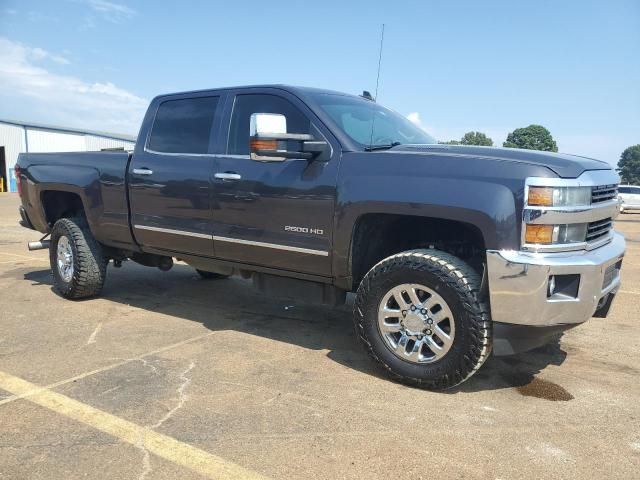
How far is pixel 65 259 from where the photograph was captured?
5836mm

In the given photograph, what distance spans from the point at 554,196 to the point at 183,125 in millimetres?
3215

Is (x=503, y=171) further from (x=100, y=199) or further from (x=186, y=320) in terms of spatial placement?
(x=100, y=199)

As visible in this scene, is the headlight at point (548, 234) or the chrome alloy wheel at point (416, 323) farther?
the chrome alloy wheel at point (416, 323)

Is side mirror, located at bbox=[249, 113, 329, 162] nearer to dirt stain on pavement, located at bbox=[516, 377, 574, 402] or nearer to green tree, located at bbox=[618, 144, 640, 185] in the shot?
dirt stain on pavement, located at bbox=[516, 377, 574, 402]

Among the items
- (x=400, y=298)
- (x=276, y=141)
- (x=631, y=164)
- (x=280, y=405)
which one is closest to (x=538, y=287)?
(x=400, y=298)

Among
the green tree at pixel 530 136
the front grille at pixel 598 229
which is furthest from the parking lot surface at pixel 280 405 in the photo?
the green tree at pixel 530 136

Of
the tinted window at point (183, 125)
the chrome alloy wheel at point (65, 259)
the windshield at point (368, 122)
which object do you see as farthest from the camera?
the chrome alloy wheel at point (65, 259)

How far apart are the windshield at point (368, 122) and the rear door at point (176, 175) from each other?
103 centimetres

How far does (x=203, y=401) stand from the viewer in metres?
3.26

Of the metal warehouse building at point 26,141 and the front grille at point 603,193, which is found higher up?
the front grille at point 603,193

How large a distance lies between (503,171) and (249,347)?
233cm

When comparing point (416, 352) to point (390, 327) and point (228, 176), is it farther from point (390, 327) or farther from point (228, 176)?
point (228, 176)

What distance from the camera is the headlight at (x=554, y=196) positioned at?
3.04 metres

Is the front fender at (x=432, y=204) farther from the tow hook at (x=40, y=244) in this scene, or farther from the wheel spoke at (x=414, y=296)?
the tow hook at (x=40, y=244)
